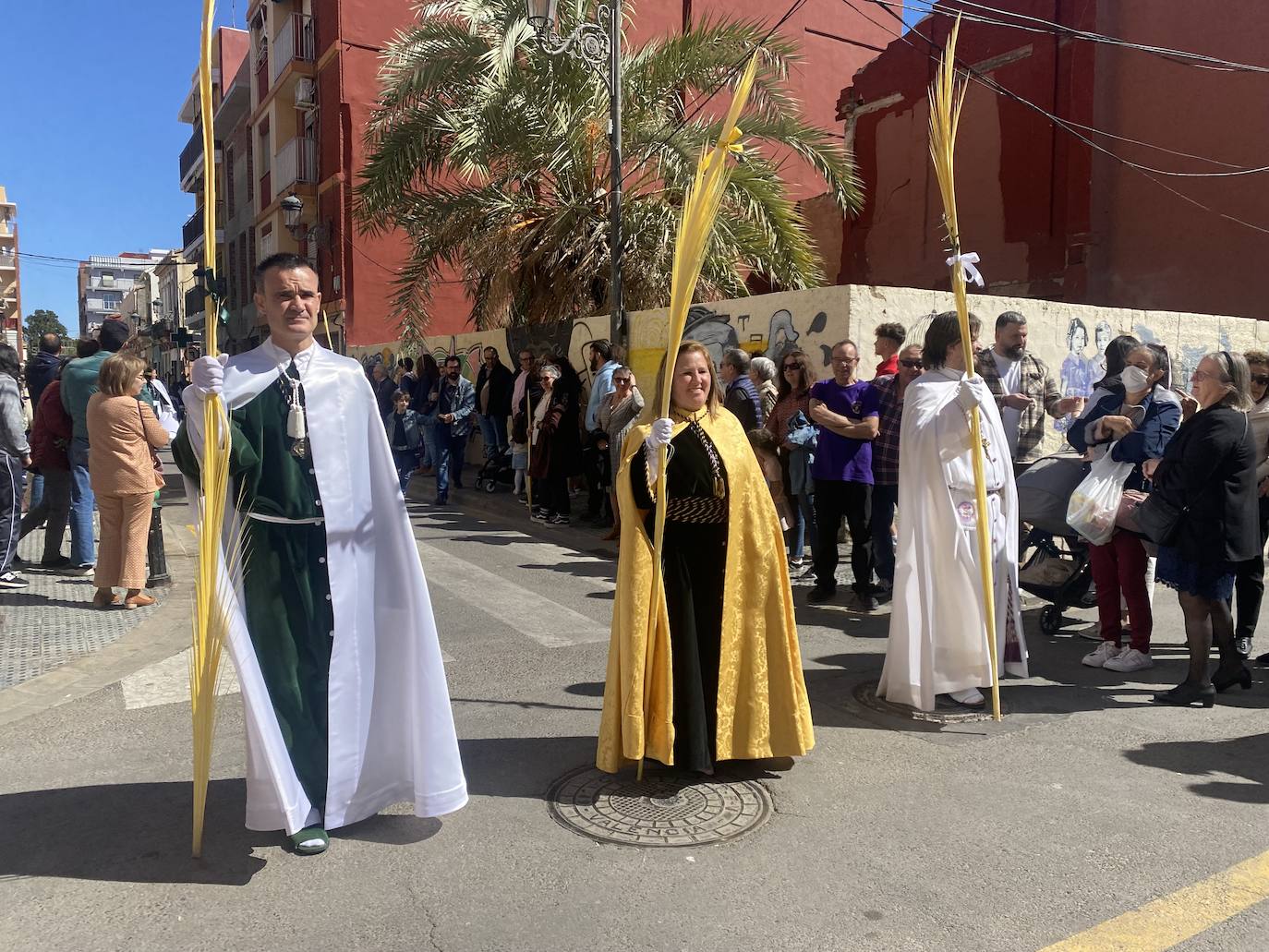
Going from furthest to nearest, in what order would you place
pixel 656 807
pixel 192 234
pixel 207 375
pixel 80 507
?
pixel 192 234 < pixel 80 507 < pixel 656 807 < pixel 207 375

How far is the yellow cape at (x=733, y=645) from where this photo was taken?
381 cm

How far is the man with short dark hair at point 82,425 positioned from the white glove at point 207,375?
488 centimetres

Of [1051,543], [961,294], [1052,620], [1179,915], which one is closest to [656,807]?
[1179,915]

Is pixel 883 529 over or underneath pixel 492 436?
underneath

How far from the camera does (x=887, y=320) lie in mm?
9477

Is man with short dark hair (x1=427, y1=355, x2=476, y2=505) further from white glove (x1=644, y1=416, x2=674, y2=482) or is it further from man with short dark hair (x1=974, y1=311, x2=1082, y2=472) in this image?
white glove (x1=644, y1=416, x2=674, y2=482)

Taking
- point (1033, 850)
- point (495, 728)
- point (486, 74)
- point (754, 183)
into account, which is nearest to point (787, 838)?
point (1033, 850)

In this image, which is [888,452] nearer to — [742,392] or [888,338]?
[888,338]

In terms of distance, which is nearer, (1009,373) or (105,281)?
(1009,373)

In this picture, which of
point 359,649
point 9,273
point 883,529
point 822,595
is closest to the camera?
point 359,649

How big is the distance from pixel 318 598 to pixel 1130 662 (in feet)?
14.6

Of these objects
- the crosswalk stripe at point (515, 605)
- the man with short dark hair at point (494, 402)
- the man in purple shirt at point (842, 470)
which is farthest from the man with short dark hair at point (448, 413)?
the man in purple shirt at point (842, 470)

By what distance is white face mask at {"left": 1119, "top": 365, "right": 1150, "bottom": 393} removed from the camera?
5.63 meters

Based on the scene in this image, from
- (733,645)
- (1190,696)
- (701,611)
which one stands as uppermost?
(701,611)
